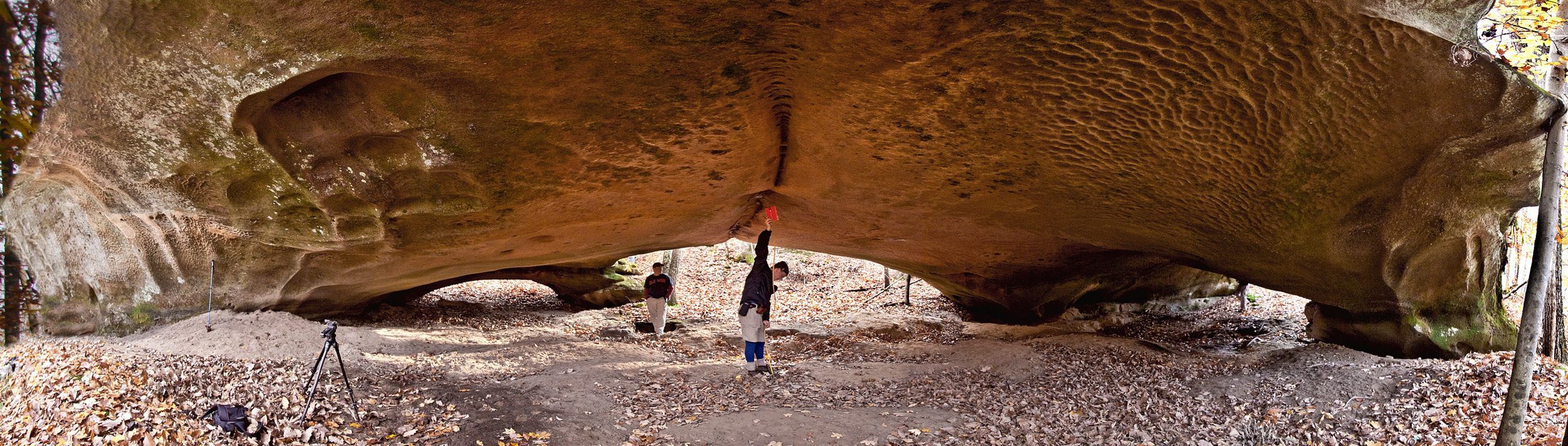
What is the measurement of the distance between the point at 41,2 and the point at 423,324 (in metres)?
11.5

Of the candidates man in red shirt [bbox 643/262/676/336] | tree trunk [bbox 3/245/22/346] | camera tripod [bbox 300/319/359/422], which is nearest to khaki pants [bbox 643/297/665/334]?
man in red shirt [bbox 643/262/676/336]

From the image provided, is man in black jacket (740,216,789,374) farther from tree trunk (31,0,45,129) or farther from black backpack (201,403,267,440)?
tree trunk (31,0,45,129)

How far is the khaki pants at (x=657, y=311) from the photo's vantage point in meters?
12.0

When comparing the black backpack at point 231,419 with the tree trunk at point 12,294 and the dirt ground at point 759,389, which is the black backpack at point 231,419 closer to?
the dirt ground at point 759,389

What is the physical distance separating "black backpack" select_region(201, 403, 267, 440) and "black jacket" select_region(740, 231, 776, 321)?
4.48 m

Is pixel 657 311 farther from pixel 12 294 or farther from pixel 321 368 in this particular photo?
pixel 12 294

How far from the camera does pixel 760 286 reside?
8.05 metres

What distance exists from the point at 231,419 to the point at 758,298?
4.75 meters

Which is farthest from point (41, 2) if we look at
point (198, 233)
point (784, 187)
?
point (198, 233)

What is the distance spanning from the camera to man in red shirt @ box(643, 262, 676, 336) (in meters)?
11.8

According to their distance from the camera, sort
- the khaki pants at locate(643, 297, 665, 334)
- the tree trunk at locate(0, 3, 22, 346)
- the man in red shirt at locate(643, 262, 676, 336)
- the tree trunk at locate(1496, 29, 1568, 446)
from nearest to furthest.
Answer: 1. the tree trunk at locate(0, 3, 22, 346)
2. the tree trunk at locate(1496, 29, 1568, 446)
3. the man in red shirt at locate(643, 262, 676, 336)
4. the khaki pants at locate(643, 297, 665, 334)

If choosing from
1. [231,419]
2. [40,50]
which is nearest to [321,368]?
[231,419]

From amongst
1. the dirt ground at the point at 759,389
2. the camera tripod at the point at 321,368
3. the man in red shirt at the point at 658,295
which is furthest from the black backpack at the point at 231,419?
the man in red shirt at the point at 658,295

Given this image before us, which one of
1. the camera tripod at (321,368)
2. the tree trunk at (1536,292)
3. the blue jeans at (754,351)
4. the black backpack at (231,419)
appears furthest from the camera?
the blue jeans at (754,351)
